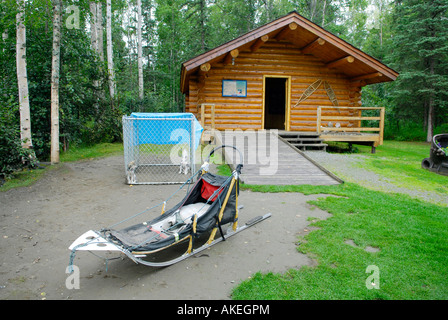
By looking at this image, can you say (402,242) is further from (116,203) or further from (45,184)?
(45,184)

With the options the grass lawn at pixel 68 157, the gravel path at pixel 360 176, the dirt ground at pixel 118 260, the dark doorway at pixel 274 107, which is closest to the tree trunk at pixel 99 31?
the grass lawn at pixel 68 157

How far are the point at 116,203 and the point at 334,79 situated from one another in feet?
38.3

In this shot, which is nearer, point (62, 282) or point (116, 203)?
point (62, 282)

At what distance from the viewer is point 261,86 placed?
13.5 meters

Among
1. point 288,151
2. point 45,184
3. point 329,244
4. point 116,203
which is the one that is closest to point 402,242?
point 329,244

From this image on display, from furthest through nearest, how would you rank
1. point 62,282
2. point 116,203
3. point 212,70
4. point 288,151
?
point 212,70, point 288,151, point 116,203, point 62,282

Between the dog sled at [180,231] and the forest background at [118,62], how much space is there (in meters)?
5.78

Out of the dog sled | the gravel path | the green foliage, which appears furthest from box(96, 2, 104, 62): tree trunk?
the dog sled

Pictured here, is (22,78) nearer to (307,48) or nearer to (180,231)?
(180,231)

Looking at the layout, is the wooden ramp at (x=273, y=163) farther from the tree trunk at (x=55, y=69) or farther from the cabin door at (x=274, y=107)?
the cabin door at (x=274, y=107)

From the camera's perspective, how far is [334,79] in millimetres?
13938

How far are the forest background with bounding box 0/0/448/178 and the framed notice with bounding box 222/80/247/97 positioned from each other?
18.0ft

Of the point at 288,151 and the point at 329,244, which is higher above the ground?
the point at 288,151
